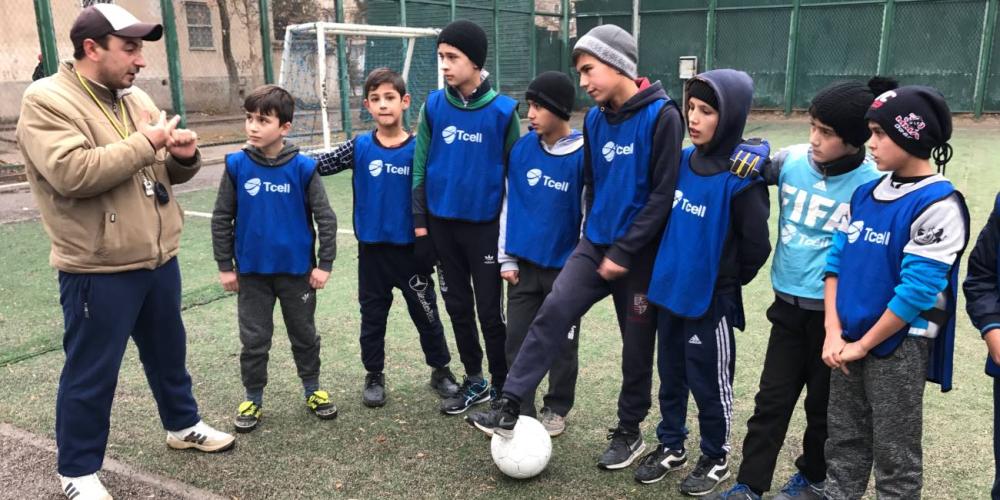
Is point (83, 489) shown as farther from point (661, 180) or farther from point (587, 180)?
point (661, 180)

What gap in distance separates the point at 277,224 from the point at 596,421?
1.81 metres

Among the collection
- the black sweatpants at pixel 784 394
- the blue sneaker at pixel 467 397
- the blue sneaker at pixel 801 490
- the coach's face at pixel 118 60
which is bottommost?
the blue sneaker at pixel 467 397

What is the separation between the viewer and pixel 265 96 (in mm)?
3590

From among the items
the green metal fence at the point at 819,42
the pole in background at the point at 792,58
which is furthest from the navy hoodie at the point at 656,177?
the pole in background at the point at 792,58

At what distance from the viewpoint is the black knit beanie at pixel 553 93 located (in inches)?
132

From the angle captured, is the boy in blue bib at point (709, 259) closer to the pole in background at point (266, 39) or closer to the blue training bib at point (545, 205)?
the blue training bib at point (545, 205)

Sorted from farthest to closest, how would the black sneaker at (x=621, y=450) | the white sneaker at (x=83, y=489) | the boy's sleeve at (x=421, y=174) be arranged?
1. the boy's sleeve at (x=421, y=174)
2. the black sneaker at (x=621, y=450)
3. the white sneaker at (x=83, y=489)

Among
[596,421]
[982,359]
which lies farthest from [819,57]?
[596,421]

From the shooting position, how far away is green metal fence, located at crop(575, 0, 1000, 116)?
18.6 m

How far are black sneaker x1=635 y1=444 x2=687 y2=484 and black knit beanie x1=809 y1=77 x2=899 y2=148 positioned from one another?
4.79 feet

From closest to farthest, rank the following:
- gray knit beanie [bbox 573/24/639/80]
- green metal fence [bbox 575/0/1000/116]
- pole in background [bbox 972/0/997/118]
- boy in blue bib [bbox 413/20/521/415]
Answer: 1. gray knit beanie [bbox 573/24/639/80]
2. boy in blue bib [bbox 413/20/521/415]
3. pole in background [bbox 972/0/997/118]
4. green metal fence [bbox 575/0/1000/116]

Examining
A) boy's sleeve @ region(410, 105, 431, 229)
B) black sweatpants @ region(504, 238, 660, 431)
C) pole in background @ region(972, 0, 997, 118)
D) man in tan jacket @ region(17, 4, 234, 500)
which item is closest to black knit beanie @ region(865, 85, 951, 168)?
black sweatpants @ region(504, 238, 660, 431)

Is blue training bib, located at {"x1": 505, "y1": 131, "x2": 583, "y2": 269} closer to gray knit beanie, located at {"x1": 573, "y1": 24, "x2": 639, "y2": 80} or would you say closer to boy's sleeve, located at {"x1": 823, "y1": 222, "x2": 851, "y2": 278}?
gray knit beanie, located at {"x1": 573, "y1": 24, "x2": 639, "y2": 80}

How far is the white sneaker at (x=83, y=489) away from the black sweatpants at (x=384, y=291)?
1.40m
